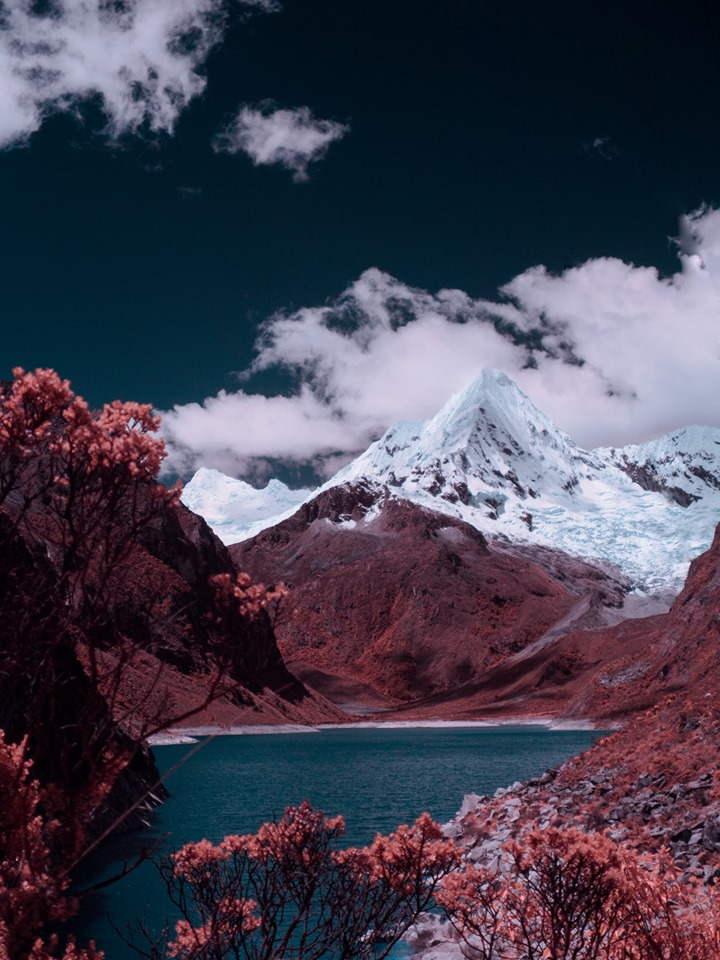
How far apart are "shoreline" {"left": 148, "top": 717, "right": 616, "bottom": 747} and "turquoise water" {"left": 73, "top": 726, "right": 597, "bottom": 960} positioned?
3781 mm

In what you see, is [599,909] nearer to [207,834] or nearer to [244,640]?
[244,640]

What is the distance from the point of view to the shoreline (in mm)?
93750

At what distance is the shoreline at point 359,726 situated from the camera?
93.8 m

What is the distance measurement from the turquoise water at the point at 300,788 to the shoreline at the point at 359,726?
378 centimetres

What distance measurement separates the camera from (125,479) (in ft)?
14.7

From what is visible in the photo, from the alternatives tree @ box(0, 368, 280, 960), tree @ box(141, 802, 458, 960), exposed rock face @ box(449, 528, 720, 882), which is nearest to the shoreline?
exposed rock face @ box(449, 528, 720, 882)

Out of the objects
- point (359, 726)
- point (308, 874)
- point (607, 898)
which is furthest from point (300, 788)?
point (359, 726)

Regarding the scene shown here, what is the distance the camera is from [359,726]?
145625 millimetres

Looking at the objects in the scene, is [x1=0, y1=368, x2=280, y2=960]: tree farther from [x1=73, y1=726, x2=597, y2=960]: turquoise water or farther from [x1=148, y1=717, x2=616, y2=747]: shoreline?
[x1=148, y1=717, x2=616, y2=747]: shoreline

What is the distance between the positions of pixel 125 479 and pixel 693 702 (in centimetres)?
2822

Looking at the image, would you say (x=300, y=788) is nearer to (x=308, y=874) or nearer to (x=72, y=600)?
(x=308, y=874)

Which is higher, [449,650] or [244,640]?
[244,640]

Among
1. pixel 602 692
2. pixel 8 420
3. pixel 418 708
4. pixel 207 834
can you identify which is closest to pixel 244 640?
pixel 8 420

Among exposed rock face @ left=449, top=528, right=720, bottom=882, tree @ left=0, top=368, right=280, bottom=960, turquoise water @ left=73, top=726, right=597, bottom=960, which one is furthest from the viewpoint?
turquoise water @ left=73, top=726, right=597, bottom=960
